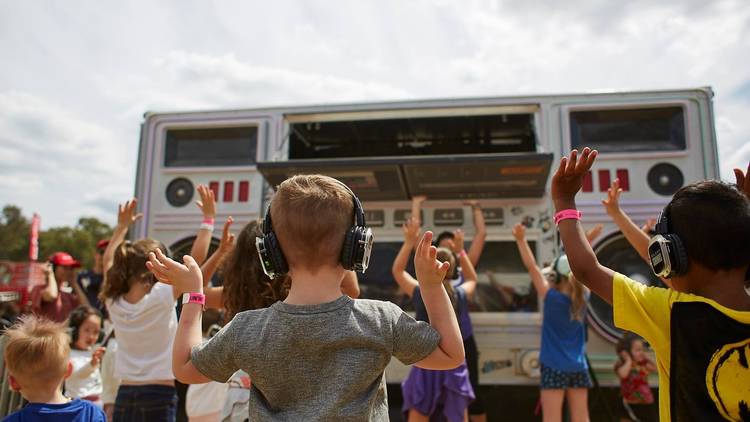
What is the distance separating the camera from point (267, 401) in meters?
1.26

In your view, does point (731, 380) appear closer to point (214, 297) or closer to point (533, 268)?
point (214, 297)

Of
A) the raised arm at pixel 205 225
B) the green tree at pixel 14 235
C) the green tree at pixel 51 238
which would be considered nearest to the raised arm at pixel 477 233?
the raised arm at pixel 205 225

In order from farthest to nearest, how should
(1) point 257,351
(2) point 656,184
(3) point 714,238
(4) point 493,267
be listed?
(4) point 493,267 → (2) point 656,184 → (3) point 714,238 → (1) point 257,351

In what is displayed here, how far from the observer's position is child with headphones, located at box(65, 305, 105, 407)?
3188mm

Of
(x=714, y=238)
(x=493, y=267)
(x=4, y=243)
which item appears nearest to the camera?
(x=714, y=238)

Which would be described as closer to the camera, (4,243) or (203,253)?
(203,253)

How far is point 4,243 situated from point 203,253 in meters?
48.1

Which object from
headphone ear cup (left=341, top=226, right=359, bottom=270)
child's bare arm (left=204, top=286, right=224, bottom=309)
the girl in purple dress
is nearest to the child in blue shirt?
child's bare arm (left=204, top=286, right=224, bottom=309)

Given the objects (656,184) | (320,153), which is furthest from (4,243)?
(656,184)

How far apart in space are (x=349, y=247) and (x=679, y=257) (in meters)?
0.81

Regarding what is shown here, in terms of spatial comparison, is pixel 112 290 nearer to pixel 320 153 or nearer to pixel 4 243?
pixel 320 153

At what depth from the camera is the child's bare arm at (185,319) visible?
4.27ft

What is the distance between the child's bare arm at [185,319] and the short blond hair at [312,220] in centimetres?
27

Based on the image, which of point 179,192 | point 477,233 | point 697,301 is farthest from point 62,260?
point 697,301
